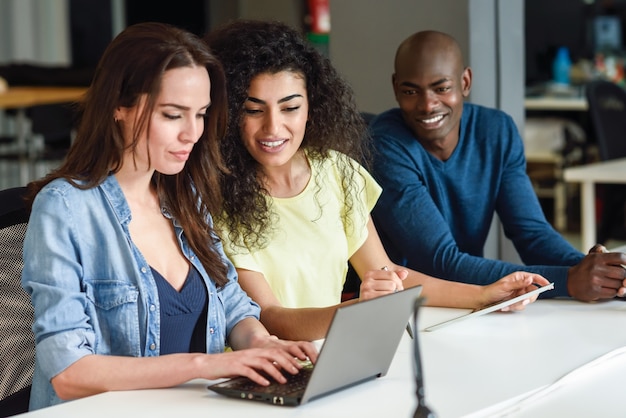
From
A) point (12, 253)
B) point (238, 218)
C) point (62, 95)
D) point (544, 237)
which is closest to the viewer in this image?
point (12, 253)

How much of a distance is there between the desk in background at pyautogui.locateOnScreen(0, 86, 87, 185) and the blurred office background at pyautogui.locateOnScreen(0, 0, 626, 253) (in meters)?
0.15

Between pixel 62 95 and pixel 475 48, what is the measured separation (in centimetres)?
434

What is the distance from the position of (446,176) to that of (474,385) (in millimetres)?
1142

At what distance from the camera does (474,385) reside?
1.68 m

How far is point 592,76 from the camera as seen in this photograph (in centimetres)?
736

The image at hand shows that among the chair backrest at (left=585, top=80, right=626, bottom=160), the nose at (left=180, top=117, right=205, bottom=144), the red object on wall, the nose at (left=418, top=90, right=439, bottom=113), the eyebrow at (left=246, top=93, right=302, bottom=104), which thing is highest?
the red object on wall

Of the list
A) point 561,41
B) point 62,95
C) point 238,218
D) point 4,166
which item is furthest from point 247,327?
point 4,166

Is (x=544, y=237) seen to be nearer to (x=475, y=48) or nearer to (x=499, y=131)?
(x=499, y=131)

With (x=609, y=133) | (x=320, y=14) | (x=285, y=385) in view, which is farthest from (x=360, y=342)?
(x=320, y=14)

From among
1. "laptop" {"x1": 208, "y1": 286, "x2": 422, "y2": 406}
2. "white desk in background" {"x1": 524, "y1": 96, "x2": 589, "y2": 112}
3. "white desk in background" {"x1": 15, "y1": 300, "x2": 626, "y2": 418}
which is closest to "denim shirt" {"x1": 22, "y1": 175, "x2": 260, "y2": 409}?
"white desk in background" {"x1": 15, "y1": 300, "x2": 626, "y2": 418}

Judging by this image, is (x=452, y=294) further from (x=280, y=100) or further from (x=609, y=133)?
(x=609, y=133)

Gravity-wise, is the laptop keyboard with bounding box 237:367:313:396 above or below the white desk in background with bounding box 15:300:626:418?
Answer: above

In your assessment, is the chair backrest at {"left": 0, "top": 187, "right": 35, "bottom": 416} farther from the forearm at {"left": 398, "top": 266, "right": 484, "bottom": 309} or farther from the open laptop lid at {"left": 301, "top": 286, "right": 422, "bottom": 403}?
the forearm at {"left": 398, "top": 266, "right": 484, "bottom": 309}

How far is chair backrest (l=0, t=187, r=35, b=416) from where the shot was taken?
76.0 inches
